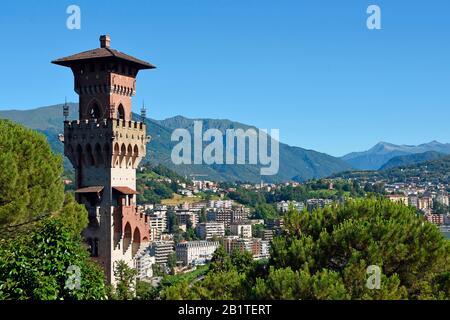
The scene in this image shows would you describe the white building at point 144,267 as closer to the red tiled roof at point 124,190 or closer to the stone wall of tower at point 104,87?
the red tiled roof at point 124,190

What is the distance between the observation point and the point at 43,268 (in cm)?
2236

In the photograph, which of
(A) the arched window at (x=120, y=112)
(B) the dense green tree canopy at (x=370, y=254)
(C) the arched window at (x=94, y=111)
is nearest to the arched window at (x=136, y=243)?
(A) the arched window at (x=120, y=112)

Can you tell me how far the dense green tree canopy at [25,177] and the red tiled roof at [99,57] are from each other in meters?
5.00

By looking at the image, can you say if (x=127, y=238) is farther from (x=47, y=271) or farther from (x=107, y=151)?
(x=47, y=271)

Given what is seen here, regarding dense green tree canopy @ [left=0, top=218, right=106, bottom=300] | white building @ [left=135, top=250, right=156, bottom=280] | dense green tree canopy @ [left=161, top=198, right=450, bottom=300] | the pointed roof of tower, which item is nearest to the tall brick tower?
the pointed roof of tower

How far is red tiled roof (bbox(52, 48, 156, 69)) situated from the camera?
38.8 m

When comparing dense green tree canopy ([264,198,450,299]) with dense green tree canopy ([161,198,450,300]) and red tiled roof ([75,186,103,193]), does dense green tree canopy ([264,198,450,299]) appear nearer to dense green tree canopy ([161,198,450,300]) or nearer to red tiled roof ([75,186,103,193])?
dense green tree canopy ([161,198,450,300])

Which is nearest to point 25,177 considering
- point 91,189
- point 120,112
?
point 91,189

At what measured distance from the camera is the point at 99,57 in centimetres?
3869

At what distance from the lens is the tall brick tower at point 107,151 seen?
38219 mm

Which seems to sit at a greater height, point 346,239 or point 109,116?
point 109,116
